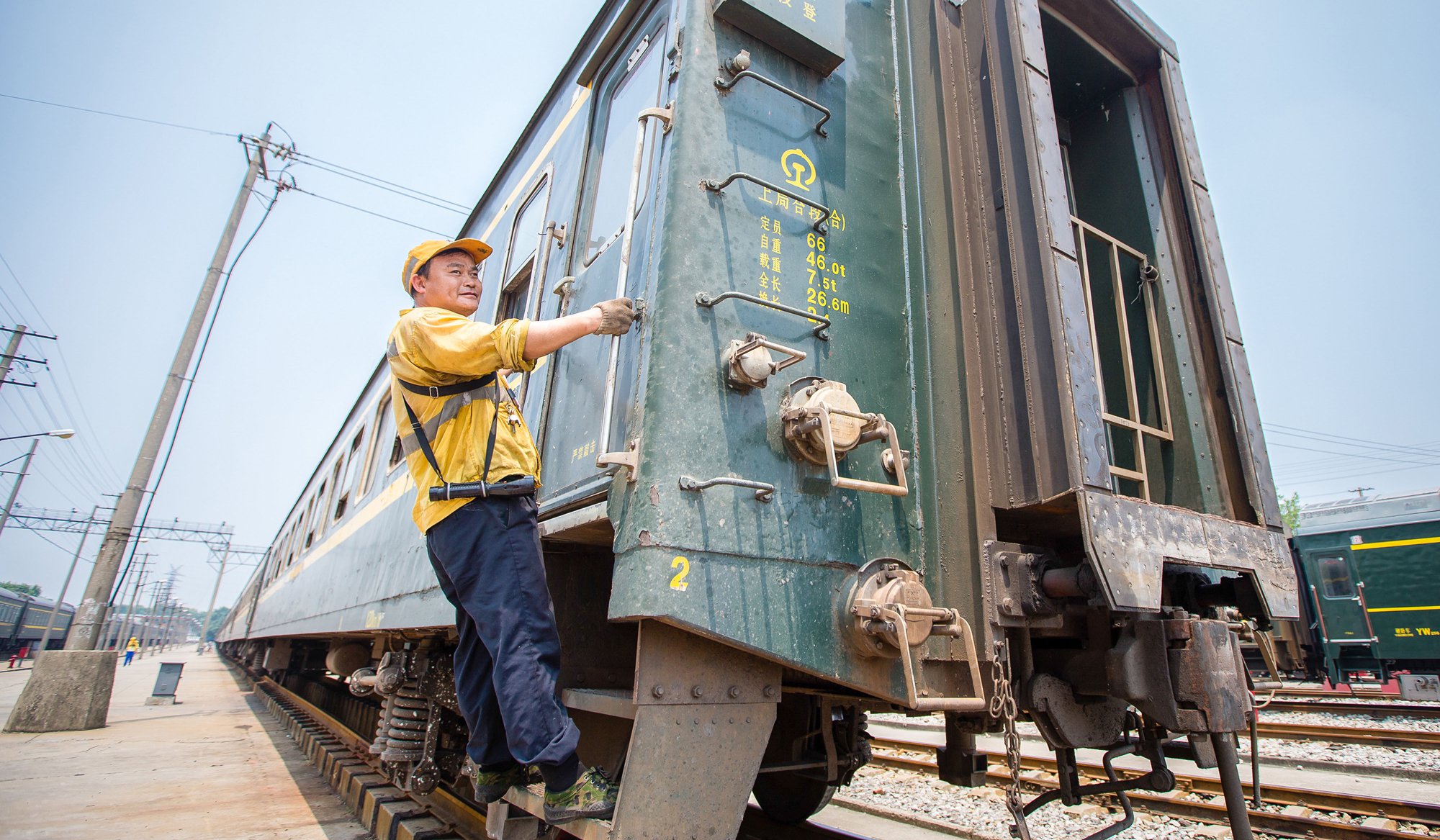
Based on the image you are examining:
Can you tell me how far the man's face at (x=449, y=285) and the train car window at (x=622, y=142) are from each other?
0.53 metres

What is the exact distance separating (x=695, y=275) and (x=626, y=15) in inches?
68.8

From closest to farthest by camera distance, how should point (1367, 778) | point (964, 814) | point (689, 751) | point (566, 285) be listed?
point (689, 751) → point (566, 285) → point (964, 814) → point (1367, 778)

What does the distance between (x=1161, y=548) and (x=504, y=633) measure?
206 centimetres

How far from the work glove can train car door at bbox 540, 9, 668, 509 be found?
0.11 metres

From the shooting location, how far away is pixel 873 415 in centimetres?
223

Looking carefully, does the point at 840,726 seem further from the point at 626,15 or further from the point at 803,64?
the point at 626,15

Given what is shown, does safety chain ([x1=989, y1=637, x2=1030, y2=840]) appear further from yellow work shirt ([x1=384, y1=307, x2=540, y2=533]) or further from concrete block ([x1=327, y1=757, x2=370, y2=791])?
concrete block ([x1=327, y1=757, x2=370, y2=791])

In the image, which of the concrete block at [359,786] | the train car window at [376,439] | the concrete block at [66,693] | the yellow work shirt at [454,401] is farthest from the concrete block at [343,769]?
the concrete block at [66,693]

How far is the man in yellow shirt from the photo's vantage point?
2.01 metres

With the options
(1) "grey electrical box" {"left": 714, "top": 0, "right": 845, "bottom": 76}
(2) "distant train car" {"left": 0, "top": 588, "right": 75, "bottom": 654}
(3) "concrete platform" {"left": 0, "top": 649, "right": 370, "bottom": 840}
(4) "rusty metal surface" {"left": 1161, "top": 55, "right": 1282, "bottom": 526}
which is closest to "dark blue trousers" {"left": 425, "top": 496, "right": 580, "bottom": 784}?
(1) "grey electrical box" {"left": 714, "top": 0, "right": 845, "bottom": 76}

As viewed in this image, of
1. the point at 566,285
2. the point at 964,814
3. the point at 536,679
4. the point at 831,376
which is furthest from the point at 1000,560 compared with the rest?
the point at 964,814

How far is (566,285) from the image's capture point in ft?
9.82

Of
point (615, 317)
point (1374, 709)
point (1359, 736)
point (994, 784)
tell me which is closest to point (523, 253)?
point (615, 317)

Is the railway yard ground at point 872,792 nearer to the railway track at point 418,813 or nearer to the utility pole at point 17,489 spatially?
the railway track at point 418,813
